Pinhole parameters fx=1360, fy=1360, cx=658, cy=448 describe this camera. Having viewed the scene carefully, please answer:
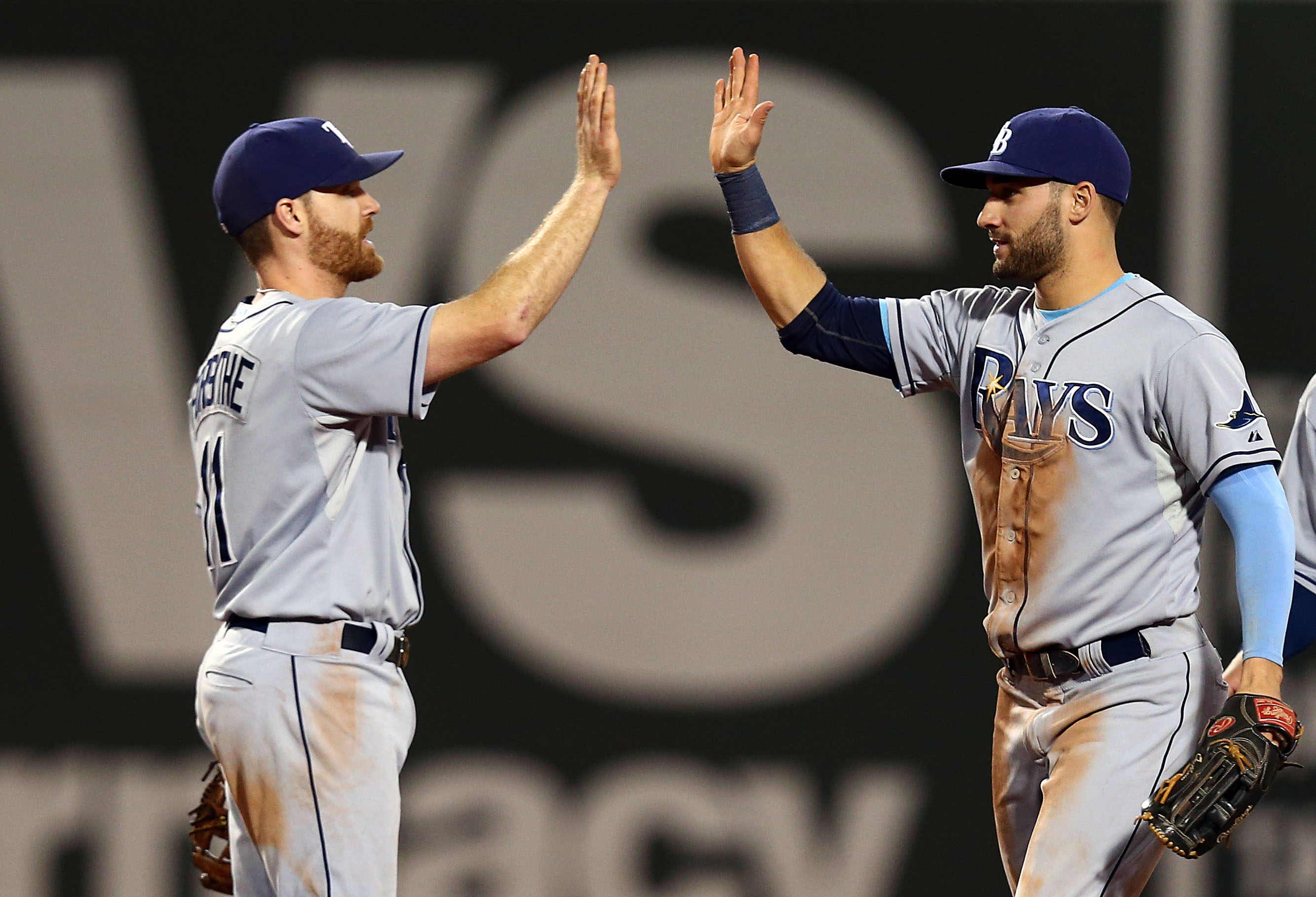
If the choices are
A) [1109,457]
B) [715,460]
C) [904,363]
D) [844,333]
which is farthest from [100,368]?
[1109,457]

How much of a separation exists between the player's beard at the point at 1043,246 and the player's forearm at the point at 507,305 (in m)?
0.80

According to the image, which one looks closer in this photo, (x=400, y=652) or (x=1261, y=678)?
(x=1261, y=678)

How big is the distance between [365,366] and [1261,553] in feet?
5.03

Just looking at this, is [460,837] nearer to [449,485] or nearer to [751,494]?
[449,485]

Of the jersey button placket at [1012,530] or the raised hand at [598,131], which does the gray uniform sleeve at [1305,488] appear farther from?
the raised hand at [598,131]

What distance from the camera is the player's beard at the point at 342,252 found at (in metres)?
2.50

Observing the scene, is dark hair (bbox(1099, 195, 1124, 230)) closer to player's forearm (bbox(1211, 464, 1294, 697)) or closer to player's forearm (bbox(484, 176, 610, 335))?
player's forearm (bbox(1211, 464, 1294, 697))

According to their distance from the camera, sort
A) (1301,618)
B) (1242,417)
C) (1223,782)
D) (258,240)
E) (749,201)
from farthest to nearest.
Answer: (749,201)
(1301,618)
(258,240)
(1242,417)
(1223,782)

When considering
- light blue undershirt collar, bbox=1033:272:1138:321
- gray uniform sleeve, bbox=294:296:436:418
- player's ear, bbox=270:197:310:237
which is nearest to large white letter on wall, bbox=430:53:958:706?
light blue undershirt collar, bbox=1033:272:1138:321

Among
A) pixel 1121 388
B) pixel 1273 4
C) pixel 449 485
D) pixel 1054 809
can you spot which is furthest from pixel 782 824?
pixel 1273 4

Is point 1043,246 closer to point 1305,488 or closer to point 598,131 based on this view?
point 1305,488

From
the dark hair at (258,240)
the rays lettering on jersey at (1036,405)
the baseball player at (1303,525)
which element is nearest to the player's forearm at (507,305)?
the dark hair at (258,240)

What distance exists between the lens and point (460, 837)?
4184 millimetres

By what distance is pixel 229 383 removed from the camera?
7.86 feet
